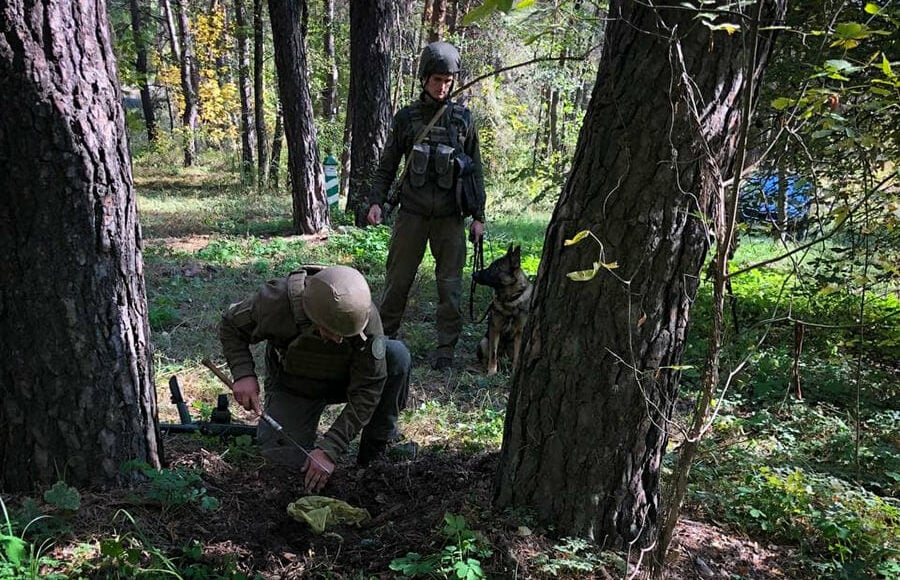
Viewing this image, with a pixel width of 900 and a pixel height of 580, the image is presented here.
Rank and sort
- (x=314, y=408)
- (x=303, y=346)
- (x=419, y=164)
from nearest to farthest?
(x=303, y=346) → (x=314, y=408) → (x=419, y=164)

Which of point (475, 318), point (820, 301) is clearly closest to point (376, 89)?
point (475, 318)

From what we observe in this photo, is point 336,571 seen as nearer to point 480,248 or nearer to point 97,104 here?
point 97,104

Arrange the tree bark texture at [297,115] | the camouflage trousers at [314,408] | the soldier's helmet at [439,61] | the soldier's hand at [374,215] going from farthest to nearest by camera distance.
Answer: the tree bark texture at [297,115] < the soldier's hand at [374,215] < the soldier's helmet at [439,61] < the camouflage trousers at [314,408]

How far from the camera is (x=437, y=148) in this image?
527 cm

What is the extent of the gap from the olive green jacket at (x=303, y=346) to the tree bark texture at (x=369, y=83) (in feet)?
21.2

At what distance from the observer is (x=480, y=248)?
582 centimetres

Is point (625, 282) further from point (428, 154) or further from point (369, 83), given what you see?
point (369, 83)

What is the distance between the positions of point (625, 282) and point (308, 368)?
2.03 meters

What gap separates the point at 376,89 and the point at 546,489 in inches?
329

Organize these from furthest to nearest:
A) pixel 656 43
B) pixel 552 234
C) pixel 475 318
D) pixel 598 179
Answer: pixel 475 318
pixel 552 234
pixel 598 179
pixel 656 43

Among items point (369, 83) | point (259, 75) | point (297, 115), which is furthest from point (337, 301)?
point (259, 75)

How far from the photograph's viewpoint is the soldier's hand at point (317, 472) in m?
3.08

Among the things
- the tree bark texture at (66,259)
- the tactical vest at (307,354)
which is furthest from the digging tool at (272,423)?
the tree bark texture at (66,259)

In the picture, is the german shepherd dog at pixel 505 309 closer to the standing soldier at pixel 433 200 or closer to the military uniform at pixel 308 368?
the standing soldier at pixel 433 200
